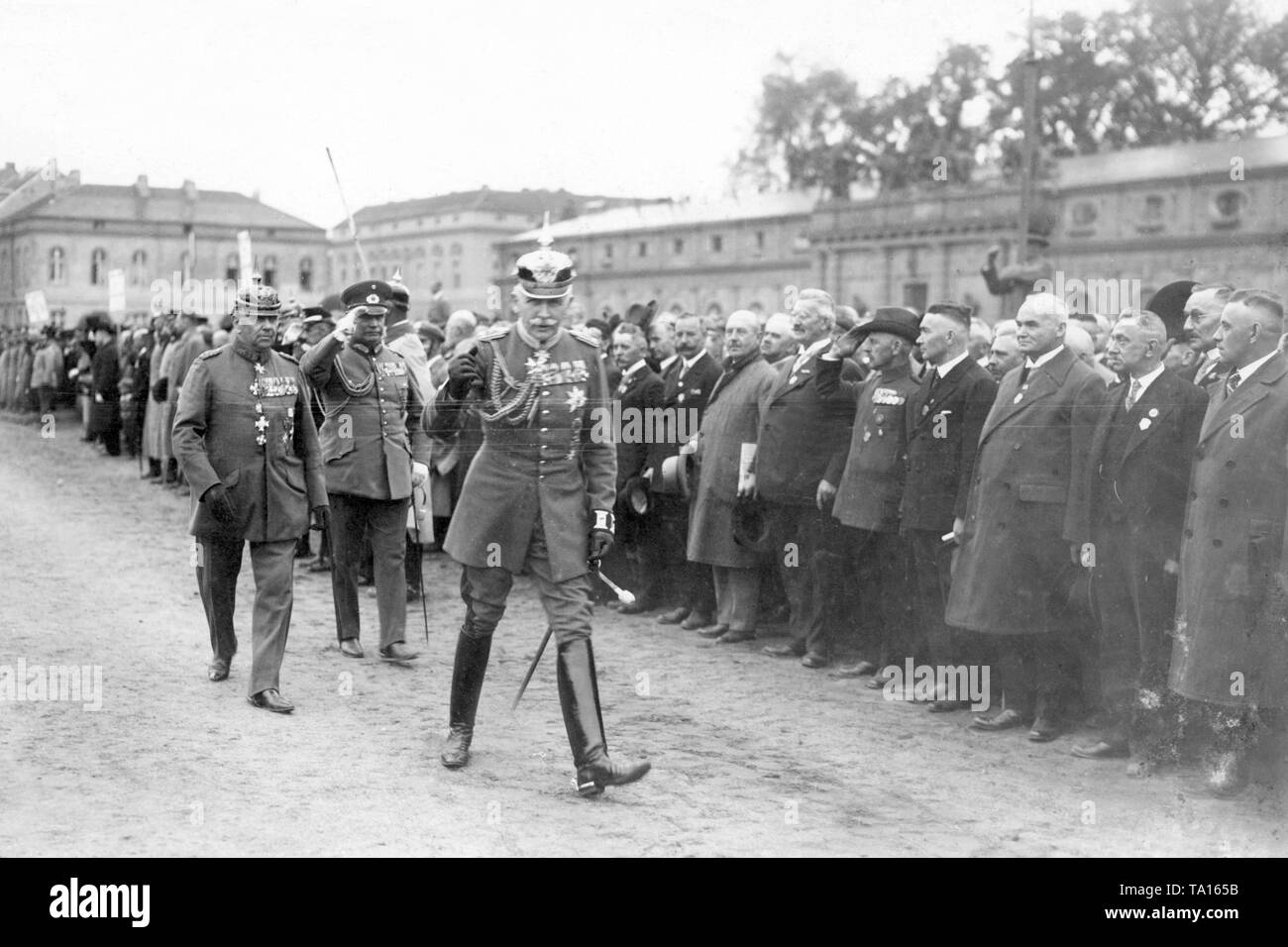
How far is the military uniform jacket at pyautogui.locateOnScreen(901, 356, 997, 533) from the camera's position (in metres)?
8.38

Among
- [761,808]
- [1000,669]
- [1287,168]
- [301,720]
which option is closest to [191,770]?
[301,720]

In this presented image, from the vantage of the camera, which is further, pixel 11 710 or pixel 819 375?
pixel 819 375

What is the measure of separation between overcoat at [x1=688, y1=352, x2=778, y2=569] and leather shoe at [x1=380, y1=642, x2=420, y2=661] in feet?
7.18

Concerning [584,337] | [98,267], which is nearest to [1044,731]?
[584,337]

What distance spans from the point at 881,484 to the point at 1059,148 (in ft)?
176

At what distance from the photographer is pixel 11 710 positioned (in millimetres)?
7676

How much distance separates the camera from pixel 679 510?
11258 millimetres

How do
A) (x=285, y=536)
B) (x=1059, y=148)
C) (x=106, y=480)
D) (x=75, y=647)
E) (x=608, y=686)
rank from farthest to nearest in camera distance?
1. (x=1059, y=148)
2. (x=106, y=480)
3. (x=75, y=647)
4. (x=608, y=686)
5. (x=285, y=536)

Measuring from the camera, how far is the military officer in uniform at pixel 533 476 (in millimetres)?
6660

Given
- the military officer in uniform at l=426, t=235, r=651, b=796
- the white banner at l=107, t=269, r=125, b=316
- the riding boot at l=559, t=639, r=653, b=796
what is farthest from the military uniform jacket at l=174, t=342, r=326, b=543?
the white banner at l=107, t=269, r=125, b=316

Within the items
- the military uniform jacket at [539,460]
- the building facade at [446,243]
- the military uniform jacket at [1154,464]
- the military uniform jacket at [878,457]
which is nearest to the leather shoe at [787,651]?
the military uniform jacket at [878,457]

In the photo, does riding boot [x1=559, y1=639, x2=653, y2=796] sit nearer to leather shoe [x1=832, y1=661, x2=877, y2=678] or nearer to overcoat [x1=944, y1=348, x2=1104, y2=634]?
overcoat [x1=944, y1=348, x2=1104, y2=634]

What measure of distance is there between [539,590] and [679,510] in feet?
15.2
